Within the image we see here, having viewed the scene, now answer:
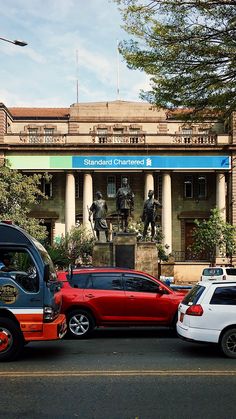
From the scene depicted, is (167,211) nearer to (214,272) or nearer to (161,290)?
(214,272)

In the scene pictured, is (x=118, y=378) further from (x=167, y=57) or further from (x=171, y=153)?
(x=171, y=153)

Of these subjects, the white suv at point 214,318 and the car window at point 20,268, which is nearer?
the car window at point 20,268

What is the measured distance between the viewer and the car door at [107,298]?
13.2 m

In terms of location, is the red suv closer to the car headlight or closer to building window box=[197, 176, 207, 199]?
the car headlight

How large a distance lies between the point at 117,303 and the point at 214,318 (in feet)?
11.8

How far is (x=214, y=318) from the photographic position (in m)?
10.1

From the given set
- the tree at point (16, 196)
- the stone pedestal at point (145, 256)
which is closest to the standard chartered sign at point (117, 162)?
the tree at point (16, 196)

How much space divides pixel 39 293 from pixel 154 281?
4.77 m

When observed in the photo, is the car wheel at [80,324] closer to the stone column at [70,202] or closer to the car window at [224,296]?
the car window at [224,296]

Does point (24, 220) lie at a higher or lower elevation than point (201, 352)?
higher

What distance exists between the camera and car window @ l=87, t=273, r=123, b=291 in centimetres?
1354

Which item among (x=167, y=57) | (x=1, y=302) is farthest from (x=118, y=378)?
(x=167, y=57)

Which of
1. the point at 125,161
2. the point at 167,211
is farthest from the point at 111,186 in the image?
the point at 167,211

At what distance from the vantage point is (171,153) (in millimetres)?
50750
